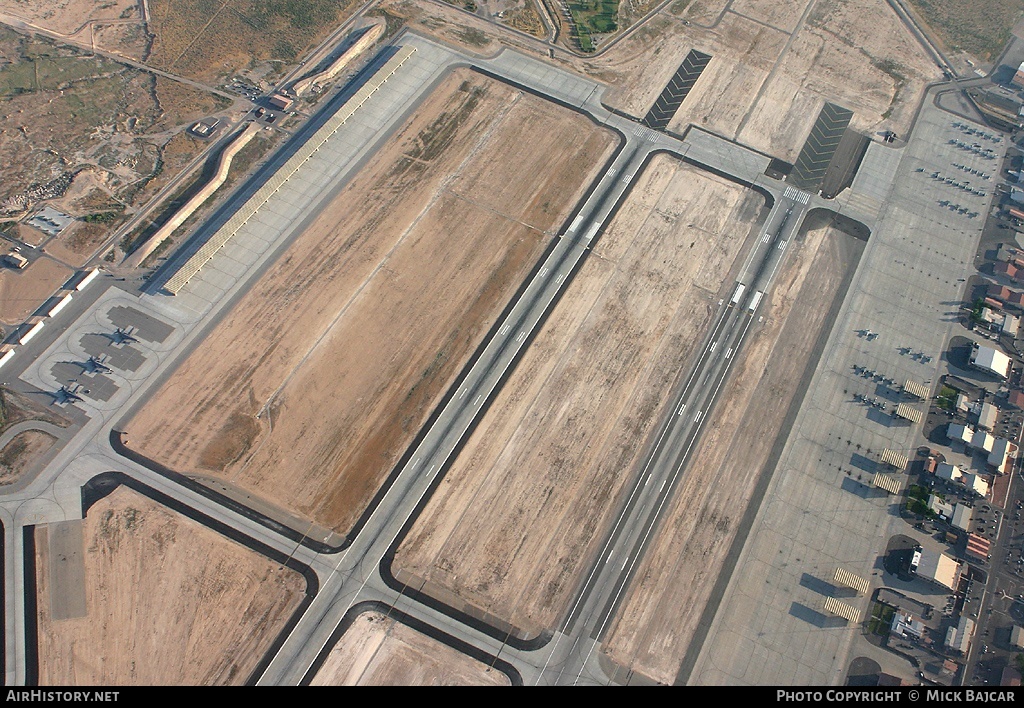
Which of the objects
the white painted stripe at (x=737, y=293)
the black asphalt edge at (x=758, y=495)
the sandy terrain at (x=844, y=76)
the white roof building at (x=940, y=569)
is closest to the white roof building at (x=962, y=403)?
the black asphalt edge at (x=758, y=495)

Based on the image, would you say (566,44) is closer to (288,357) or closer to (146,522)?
(288,357)

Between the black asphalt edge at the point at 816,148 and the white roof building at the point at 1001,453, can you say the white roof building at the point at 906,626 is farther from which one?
the black asphalt edge at the point at 816,148

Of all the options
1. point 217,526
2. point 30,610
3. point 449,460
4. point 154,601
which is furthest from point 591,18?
point 30,610

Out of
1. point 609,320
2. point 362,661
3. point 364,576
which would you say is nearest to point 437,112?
point 609,320

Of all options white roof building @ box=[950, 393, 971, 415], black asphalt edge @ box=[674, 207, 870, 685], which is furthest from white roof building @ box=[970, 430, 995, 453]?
black asphalt edge @ box=[674, 207, 870, 685]

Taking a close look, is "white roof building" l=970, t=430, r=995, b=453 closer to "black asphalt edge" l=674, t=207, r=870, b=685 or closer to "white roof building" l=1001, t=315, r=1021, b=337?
"white roof building" l=1001, t=315, r=1021, b=337
